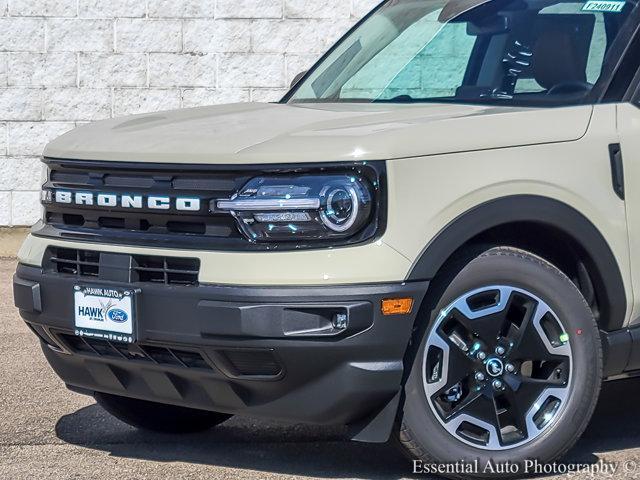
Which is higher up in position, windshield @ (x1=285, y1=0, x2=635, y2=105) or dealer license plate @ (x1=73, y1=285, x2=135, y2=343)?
windshield @ (x1=285, y1=0, x2=635, y2=105)

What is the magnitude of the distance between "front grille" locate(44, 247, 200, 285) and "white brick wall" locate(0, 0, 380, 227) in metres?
5.05

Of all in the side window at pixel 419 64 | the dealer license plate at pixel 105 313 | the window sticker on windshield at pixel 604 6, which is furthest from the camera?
the side window at pixel 419 64

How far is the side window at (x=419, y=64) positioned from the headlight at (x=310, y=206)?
48.0 inches

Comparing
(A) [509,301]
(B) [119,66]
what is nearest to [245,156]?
(A) [509,301]

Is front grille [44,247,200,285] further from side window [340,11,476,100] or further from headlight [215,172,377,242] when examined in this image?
side window [340,11,476,100]

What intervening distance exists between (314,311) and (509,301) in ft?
2.34

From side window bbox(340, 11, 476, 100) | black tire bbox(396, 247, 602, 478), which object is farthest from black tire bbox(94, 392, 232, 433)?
side window bbox(340, 11, 476, 100)

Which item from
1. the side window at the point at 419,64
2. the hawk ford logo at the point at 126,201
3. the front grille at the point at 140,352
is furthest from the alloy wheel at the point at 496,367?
the side window at the point at 419,64

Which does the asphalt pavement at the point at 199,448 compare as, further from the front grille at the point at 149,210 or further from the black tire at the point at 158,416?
the front grille at the point at 149,210

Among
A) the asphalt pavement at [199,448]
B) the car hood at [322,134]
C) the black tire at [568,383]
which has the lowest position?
the asphalt pavement at [199,448]

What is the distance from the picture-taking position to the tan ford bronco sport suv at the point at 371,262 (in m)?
4.01

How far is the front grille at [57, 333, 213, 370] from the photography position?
13.8 ft

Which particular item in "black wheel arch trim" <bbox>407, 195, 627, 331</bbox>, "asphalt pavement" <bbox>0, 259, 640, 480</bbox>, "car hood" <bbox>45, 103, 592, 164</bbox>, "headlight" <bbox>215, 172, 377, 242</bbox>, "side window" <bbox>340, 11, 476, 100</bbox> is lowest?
"asphalt pavement" <bbox>0, 259, 640, 480</bbox>

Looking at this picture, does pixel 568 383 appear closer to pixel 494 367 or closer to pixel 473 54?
pixel 494 367
